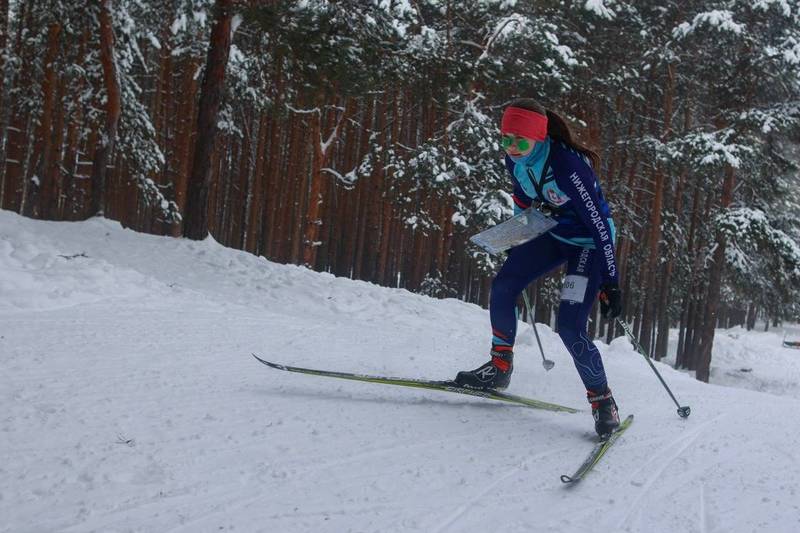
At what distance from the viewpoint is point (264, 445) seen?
10.4 ft

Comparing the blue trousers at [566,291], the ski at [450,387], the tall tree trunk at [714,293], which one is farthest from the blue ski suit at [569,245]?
the tall tree trunk at [714,293]

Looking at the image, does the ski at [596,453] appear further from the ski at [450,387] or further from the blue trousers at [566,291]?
the ski at [450,387]

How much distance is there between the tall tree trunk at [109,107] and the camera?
40.8ft

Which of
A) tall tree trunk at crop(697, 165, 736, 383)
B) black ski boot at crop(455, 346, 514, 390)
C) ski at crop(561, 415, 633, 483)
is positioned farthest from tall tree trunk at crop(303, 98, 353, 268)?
ski at crop(561, 415, 633, 483)

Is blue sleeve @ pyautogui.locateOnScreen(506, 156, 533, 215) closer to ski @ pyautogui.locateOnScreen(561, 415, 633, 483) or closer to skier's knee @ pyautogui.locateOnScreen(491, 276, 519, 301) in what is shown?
skier's knee @ pyautogui.locateOnScreen(491, 276, 519, 301)

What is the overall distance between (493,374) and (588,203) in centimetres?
139

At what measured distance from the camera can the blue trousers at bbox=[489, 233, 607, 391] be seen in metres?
3.87

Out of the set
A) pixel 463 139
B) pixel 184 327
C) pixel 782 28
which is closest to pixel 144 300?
pixel 184 327

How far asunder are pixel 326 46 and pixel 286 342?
5278mm

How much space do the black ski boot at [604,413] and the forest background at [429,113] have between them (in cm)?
709

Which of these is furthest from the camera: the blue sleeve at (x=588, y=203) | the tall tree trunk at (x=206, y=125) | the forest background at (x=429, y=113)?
the tall tree trunk at (x=206, y=125)

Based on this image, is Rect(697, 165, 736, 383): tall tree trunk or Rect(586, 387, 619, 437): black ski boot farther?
Rect(697, 165, 736, 383): tall tree trunk

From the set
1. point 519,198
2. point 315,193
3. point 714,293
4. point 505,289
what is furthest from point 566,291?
point 714,293

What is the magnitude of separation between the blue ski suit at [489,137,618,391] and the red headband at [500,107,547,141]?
9 cm
